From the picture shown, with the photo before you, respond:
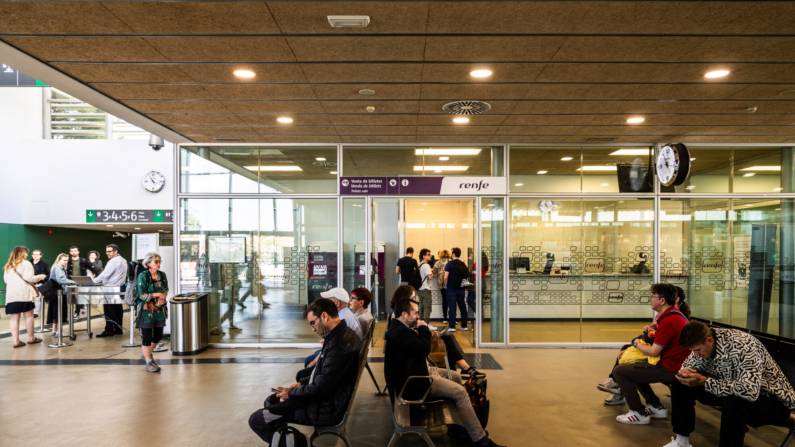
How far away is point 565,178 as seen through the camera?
793cm

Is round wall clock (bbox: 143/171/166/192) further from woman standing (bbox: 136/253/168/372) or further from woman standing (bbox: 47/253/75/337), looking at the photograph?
woman standing (bbox: 136/253/168/372)

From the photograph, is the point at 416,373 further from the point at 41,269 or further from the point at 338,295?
the point at 41,269

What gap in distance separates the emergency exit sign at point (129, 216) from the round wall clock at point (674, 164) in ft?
40.2

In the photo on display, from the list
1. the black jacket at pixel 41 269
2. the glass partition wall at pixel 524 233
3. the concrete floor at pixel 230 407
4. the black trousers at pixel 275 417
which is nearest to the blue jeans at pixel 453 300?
the glass partition wall at pixel 524 233

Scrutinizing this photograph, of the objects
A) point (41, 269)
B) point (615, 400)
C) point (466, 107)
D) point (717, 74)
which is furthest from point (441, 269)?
point (41, 269)

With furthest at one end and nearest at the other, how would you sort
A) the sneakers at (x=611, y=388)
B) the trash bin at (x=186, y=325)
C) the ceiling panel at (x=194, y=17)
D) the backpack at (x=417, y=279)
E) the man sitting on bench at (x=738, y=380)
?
1. the backpack at (x=417, y=279)
2. the trash bin at (x=186, y=325)
3. the sneakers at (x=611, y=388)
4. the man sitting on bench at (x=738, y=380)
5. the ceiling panel at (x=194, y=17)

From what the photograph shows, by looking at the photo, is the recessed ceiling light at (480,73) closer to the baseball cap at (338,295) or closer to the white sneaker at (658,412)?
the baseball cap at (338,295)

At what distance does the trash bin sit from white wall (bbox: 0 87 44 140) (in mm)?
10382

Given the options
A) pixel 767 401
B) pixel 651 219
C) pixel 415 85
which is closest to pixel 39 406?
pixel 415 85

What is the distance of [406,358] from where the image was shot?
142 inches

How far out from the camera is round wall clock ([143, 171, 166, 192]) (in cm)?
1342

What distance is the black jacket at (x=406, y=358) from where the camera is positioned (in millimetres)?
3559

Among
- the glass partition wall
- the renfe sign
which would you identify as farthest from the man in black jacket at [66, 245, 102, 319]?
the renfe sign

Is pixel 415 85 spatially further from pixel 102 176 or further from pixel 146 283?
pixel 102 176
